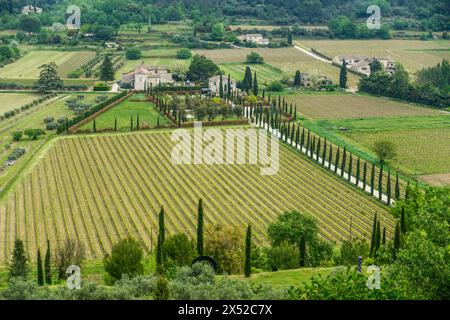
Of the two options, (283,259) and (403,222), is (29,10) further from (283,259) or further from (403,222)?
(283,259)

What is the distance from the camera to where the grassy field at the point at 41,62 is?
103375 millimetres

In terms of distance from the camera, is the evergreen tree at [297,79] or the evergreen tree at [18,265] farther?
the evergreen tree at [297,79]

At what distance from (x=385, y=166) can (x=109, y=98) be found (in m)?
40.4

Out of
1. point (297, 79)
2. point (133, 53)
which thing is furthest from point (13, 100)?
point (297, 79)

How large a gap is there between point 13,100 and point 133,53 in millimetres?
34655

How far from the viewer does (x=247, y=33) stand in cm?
14375

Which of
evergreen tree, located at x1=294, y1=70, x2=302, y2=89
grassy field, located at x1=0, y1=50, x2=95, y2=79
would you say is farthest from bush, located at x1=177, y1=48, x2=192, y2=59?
evergreen tree, located at x1=294, y1=70, x2=302, y2=89

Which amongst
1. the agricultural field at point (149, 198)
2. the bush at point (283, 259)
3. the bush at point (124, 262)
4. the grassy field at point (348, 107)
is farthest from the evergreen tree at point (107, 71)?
the bush at point (283, 259)

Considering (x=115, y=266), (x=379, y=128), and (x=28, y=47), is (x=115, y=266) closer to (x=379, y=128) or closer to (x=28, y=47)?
(x=379, y=128)

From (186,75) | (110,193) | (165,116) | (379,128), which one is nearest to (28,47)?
(186,75)

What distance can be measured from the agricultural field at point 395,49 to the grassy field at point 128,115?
53820 mm

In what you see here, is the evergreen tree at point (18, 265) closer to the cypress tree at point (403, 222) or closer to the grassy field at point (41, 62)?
the cypress tree at point (403, 222)

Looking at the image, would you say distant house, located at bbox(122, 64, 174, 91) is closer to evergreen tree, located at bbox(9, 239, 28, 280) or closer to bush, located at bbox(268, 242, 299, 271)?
evergreen tree, located at bbox(9, 239, 28, 280)

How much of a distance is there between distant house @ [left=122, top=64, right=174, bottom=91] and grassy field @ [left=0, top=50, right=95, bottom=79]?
1404 centimetres
